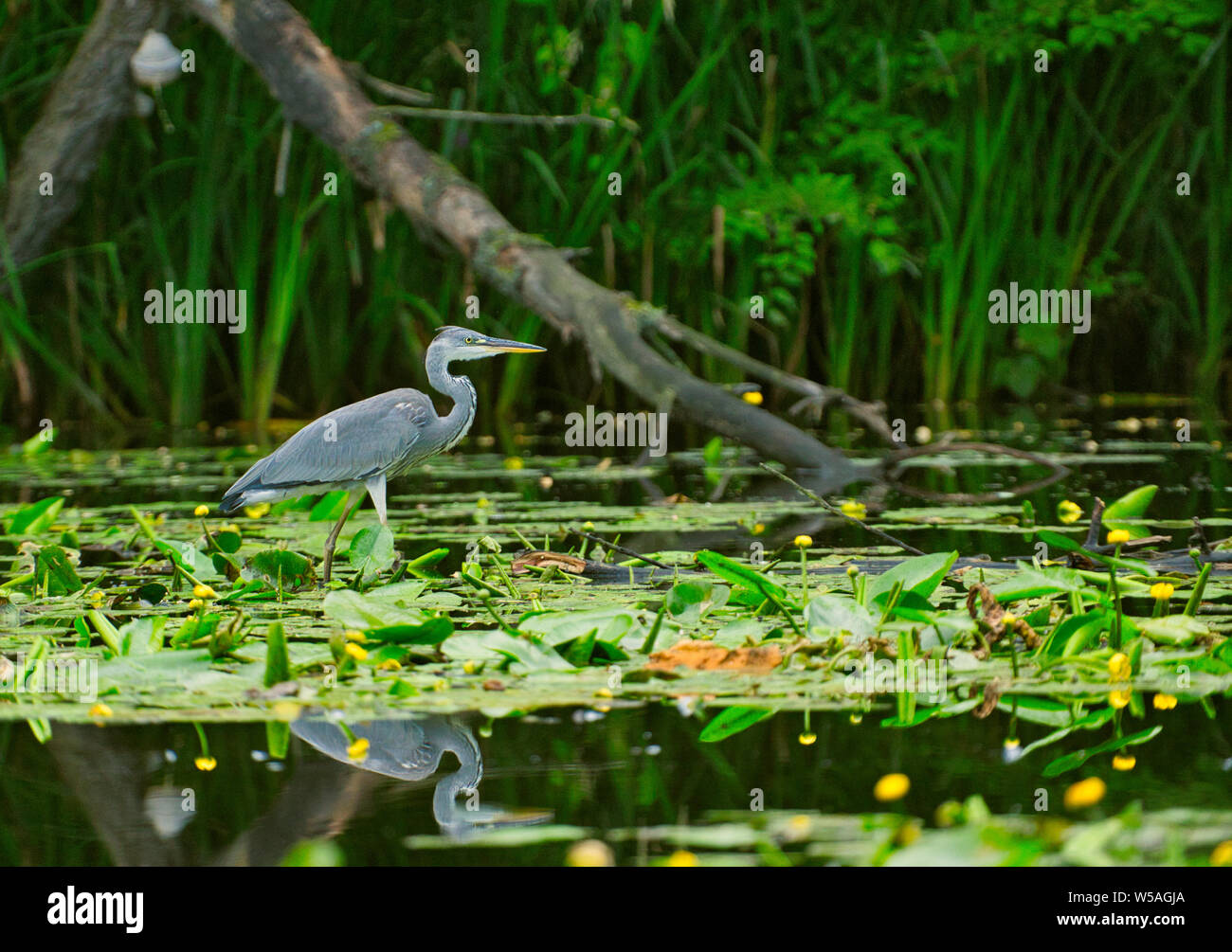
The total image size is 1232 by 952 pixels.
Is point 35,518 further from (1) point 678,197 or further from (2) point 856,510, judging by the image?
(1) point 678,197

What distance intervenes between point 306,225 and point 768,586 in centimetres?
600

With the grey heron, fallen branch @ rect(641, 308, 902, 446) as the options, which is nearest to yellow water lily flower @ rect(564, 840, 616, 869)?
the grey heron

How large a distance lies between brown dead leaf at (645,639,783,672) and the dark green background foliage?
4.99 metres

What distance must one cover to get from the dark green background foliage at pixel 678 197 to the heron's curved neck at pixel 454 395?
354cm

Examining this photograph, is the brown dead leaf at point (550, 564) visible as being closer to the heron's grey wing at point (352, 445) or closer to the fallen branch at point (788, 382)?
the heron's grey wing at point (352, 445)

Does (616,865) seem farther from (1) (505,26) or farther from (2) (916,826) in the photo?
(1) (505,26)

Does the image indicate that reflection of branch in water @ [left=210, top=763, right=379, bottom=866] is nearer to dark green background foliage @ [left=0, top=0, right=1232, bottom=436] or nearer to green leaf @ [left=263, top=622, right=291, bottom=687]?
green leaf @ [left=263, top=622, right=291, bottom=687]

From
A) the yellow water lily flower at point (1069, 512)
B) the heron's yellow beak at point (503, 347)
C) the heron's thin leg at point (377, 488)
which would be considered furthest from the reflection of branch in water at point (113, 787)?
the yellow water lily flower at point (1069, 512)

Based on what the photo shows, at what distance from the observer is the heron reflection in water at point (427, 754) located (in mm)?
1835

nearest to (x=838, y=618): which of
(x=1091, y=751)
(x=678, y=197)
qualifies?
(x=1091, y=751)

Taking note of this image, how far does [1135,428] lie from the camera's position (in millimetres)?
7656

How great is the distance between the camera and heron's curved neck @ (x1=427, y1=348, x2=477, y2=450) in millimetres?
3924

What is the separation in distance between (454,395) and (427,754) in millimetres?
1959
